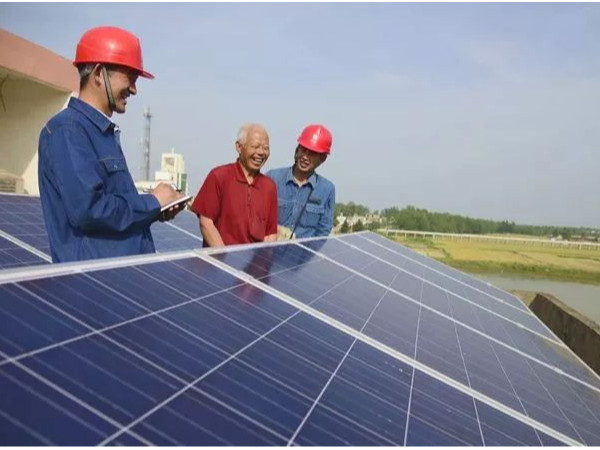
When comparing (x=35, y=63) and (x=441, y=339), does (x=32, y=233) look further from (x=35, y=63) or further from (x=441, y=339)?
(x=35, y=63)

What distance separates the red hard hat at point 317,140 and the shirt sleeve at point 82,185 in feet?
13.4

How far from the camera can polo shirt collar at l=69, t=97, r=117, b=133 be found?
3201 millimetres

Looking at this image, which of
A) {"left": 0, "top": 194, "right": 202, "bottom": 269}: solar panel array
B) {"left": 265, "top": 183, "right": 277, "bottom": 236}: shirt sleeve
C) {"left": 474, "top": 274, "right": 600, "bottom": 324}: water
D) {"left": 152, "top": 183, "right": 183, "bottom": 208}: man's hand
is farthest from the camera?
{"left": 474, "top": 274, "right": 600, "bottom": 324}: water

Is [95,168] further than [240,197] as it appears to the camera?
No

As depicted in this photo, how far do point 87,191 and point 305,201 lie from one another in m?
4.47

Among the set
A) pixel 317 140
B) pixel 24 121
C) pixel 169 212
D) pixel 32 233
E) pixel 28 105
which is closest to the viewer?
pixel 169 212

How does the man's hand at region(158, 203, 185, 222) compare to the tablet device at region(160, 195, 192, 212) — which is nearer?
the tablet device at region(160, 195, 192, 212)

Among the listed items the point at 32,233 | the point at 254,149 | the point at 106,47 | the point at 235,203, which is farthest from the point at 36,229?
the point at 106,47

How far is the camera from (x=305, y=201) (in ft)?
23.6

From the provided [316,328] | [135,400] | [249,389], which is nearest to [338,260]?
[316,328]

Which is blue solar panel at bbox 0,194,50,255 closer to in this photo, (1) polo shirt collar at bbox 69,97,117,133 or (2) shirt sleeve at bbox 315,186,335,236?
(2) shirt sleeve at bbox 315,186,335,236

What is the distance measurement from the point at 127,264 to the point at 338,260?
337 cm

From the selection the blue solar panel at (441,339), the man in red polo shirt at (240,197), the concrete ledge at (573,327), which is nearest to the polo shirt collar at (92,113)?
the blue solar panel at (441,339)

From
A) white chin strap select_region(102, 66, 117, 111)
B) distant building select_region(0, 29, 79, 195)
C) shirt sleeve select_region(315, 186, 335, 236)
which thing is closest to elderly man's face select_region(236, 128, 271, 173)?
white chin strap select_region(102, 66, 117, 111)
